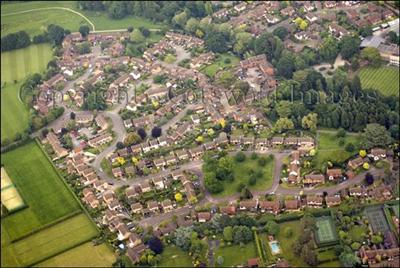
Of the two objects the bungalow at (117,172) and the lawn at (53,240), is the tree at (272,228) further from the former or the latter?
the bungalow at (117,172)

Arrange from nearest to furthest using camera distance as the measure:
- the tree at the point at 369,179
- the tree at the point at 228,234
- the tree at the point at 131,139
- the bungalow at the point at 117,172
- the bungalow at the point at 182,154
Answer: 1. the tree at the point at 228,234
2. the tree at the point at 369,179
3. the bungalow at the point at 117,172
4. the bungalow at the point at 182,154
5. the tree at the point at 131,139

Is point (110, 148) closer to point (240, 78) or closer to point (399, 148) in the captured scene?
point (240, 78)

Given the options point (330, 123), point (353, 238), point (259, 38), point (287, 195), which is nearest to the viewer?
point (353, 238)

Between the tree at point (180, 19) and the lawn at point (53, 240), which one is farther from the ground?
the tree at point (180, 19)

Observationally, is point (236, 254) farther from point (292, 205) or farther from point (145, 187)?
point (145, 187)

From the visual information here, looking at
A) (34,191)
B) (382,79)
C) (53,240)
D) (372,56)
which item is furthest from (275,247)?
(372,56)

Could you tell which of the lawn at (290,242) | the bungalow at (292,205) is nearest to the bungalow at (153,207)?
the lawn at (290,242)

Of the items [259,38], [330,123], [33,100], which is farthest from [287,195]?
[33,100]
